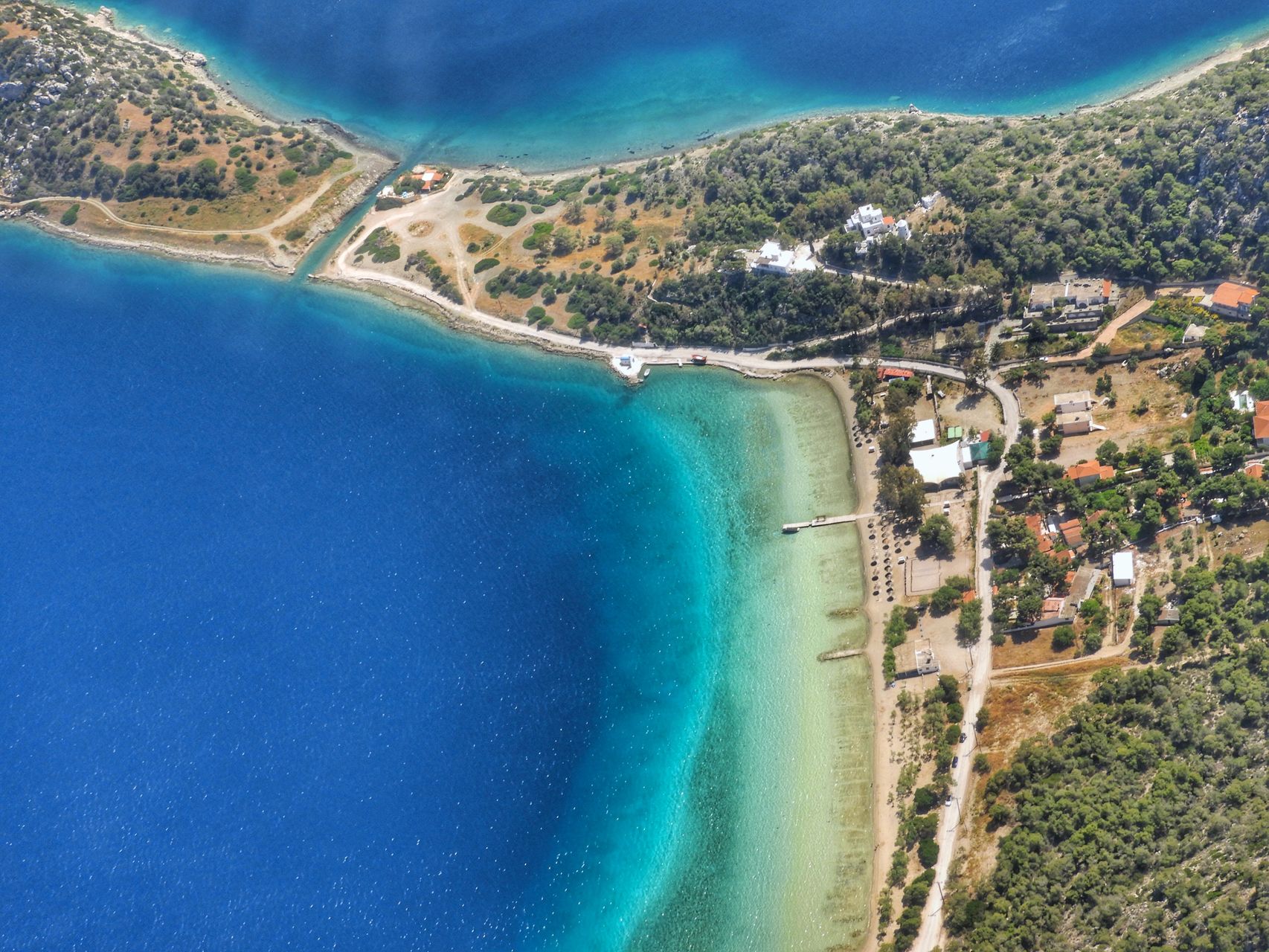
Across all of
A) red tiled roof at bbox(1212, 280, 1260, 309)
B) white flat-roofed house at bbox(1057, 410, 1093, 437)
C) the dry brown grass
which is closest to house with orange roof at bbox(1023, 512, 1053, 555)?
white flat-roofed house at bbox(1057, 410, 1093, 437)

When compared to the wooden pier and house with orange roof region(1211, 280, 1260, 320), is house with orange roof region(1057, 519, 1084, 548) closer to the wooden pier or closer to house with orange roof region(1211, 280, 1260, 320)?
the wooden pier

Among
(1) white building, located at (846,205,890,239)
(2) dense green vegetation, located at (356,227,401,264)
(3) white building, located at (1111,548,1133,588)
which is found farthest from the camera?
(2) dense green vegetation, located at (356,227,401,264)

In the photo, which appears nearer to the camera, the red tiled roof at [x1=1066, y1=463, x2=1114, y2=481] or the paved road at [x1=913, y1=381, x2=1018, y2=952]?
the paved road at [x1=913, y1=381, x2=1018, y2=952]

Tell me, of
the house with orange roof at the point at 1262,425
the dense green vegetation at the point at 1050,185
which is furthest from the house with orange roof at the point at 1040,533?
the dense green vegetation at the point at 1050,185

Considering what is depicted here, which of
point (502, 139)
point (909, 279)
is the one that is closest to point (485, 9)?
point (502, 139)

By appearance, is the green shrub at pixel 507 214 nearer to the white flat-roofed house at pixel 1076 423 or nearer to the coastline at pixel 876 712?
the coastline at pixel 876 712

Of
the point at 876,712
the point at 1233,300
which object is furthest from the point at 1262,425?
the point at 876,712

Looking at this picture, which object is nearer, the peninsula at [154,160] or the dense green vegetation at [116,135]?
the peninsula at [154,160]
